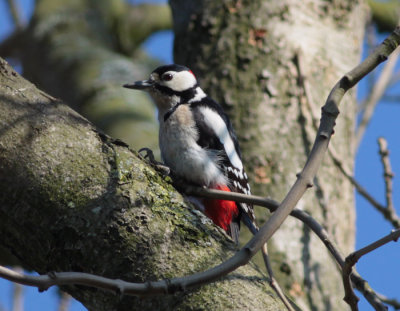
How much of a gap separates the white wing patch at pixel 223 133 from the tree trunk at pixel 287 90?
185 millimetres

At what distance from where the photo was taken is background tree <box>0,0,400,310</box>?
324cm

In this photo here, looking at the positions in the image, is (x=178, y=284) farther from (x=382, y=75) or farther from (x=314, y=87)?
(x=382, y=75)

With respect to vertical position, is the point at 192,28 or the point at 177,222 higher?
the point at 192,28

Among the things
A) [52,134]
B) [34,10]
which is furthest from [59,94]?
[52,134]

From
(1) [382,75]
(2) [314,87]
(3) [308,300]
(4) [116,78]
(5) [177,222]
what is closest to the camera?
(5) [177,222]

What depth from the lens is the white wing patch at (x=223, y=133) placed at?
3.20 meters

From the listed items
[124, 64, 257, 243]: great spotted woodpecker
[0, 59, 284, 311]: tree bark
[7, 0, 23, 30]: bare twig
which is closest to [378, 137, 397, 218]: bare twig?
[124, 64, 257, 243]: great spotted woodpecker

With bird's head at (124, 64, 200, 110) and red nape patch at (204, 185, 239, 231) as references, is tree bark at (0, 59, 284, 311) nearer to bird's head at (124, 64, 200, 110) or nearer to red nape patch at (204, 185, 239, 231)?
red nape patch at (204, 185, 239, 231)

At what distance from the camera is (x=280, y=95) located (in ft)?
11.6

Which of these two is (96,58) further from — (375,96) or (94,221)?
(94,221)

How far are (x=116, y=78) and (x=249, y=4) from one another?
1.22 m

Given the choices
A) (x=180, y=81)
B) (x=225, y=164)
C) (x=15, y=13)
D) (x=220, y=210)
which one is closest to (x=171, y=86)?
(x=180, y=81)

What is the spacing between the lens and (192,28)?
383cm

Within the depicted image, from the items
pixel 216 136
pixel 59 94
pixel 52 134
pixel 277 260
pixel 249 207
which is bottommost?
pixel 52 134
